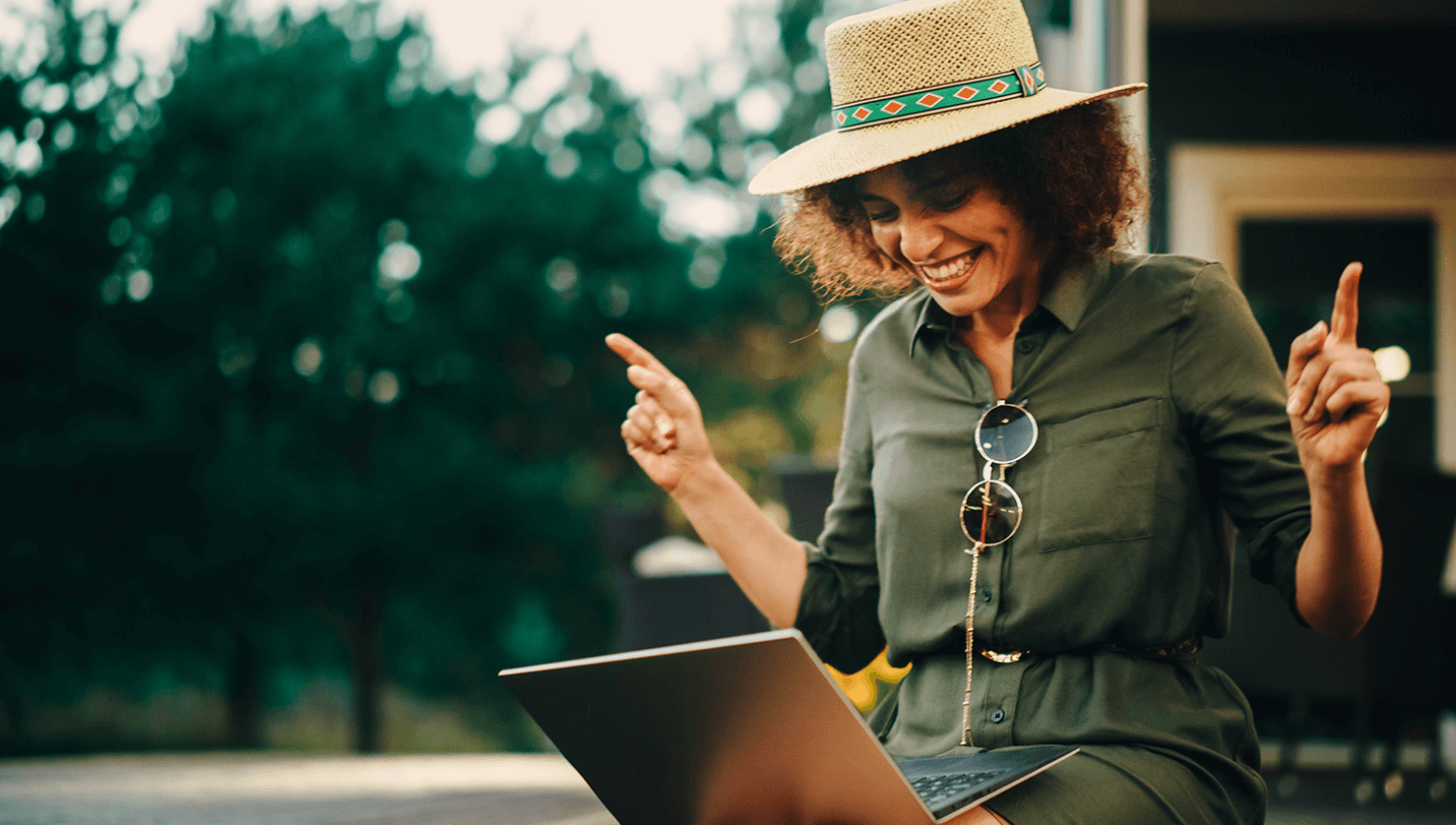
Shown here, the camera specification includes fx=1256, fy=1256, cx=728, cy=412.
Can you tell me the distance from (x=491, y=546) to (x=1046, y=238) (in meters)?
11.3

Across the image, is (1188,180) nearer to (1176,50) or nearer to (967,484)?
(1176,50)

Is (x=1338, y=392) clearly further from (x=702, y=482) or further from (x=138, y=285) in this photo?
(x=138, y=285)

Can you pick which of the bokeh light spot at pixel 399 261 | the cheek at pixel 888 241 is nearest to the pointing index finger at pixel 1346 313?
the cheek at pixel 888 241

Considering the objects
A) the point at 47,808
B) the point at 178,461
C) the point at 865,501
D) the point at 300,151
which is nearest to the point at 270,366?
the point at 178,461

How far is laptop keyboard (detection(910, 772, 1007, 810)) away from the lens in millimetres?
987

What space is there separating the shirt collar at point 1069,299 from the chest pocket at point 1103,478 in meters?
0.12

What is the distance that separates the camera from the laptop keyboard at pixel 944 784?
99 cm

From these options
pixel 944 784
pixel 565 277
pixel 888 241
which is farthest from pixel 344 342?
pixel 944 784

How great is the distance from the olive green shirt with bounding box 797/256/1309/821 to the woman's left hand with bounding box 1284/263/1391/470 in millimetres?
153

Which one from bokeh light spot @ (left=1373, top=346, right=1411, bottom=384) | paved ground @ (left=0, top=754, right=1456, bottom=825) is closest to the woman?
paved ground @ (left=0, top=754, right=1456, bottom=825)

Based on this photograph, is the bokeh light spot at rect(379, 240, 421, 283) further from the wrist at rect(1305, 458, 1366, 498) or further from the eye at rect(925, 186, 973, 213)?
the wrist at rect(1305, 458, 1366, 498)

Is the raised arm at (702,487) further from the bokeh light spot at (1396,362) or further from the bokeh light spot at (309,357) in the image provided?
the bokeh light spot at (309,357)

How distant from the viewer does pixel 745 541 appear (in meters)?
1.45

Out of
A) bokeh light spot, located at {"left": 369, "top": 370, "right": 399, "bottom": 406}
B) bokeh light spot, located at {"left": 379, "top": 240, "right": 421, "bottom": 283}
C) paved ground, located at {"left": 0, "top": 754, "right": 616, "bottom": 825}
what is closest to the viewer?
paved ground, located at {"left": 0, "top": 754, "right": 616, "bottom": 825}
